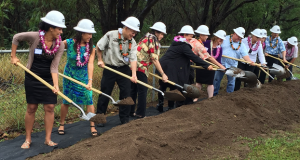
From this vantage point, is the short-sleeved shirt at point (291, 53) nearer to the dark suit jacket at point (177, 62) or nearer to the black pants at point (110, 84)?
the dark suit jacket at point (177, 62)

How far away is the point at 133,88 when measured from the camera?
19.3ft

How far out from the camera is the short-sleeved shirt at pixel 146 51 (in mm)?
5320

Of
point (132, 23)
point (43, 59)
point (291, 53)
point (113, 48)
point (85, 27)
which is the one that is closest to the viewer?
point (43, 59)

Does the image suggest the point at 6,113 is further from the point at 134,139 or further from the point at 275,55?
the point at 275,55

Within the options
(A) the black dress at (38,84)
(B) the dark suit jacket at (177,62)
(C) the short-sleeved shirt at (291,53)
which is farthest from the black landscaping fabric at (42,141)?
(C) the short-sleeved shirt at (291,53)

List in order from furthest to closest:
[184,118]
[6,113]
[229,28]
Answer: [229,28]
[6,113]
[184,118]

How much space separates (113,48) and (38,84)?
4.49 feet

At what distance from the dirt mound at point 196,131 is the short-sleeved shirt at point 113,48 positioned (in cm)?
104

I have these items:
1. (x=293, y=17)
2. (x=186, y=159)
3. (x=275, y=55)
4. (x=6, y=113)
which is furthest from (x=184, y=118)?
(x=293, y=17)

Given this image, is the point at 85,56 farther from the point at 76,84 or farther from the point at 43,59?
the point at 43,59

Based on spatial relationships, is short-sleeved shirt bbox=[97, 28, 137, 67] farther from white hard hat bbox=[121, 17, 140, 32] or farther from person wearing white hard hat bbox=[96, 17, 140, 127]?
white hard hat bbox=[121, 17, 140, 32]

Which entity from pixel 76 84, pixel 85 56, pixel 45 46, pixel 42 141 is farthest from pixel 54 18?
pixel 42 141

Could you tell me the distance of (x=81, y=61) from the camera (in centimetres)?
443

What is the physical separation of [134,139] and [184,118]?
140cm
